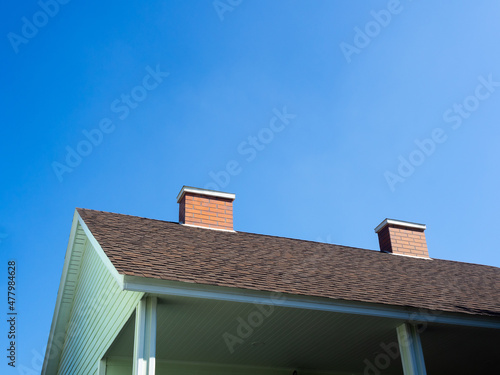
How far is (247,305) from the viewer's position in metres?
7.29

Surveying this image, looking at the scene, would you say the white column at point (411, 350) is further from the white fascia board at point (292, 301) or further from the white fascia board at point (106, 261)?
the white fascia board at point (106, 261)

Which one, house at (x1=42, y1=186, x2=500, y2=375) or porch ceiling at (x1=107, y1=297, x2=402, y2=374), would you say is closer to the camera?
house at (x1=42, y1=186, x2=500, y2=375)

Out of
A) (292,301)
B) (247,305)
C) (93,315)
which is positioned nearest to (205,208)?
(93,315)

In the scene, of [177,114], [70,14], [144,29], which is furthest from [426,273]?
[70,14]

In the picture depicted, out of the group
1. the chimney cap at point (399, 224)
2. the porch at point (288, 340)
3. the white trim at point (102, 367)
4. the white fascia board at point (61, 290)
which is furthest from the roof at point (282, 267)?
the white trim at point (102, 367)

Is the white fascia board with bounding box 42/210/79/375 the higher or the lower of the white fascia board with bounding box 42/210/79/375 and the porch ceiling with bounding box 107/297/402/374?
the higher

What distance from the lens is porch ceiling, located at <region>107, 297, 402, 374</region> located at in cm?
754

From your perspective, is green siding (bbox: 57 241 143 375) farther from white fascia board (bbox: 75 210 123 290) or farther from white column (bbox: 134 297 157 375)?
white fascia board (bbox: 75 210 123 290)

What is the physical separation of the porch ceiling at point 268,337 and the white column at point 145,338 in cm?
22

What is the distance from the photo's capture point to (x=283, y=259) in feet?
31.4

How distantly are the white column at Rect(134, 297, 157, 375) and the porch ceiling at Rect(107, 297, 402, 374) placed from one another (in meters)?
0.22

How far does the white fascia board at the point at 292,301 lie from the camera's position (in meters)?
6.45

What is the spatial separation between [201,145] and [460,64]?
5831mm

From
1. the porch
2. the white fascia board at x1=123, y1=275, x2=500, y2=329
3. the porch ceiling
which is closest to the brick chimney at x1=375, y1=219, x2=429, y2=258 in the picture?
the porch
